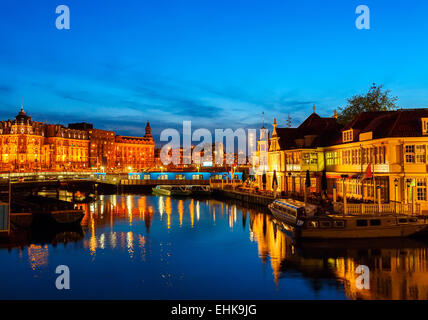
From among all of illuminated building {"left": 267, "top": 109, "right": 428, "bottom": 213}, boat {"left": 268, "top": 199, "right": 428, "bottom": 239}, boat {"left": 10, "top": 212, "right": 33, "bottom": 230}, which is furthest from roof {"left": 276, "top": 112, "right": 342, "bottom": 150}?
boat {"left": 10, "top": 212, "right": 33, "bottom": 230}

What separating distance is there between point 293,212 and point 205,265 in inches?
564

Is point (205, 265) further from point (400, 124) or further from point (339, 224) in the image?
point (400, 124)

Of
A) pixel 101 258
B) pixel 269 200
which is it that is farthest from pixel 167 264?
pixel 269 200

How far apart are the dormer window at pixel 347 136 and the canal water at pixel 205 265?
1460 centimetres

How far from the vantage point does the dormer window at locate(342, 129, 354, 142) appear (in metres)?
47.1

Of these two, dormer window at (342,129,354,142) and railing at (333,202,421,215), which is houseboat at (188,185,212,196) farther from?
railing at (333,202,421,215)

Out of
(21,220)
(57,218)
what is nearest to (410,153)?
(57,218)

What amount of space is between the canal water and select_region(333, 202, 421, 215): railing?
306cm

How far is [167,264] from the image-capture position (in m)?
29.0

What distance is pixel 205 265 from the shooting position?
95.1 feet

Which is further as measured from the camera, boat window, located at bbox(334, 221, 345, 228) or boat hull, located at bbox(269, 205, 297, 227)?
boat hull, located at bbox(269, 205, 297, 227)

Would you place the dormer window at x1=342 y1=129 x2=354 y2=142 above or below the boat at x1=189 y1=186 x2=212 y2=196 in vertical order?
above

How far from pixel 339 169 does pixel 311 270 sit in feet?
87.9
